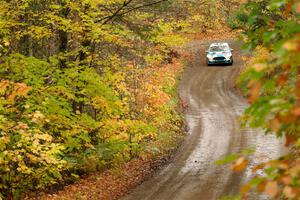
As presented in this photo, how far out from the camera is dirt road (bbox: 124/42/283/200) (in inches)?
517

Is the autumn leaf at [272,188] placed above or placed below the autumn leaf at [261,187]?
above

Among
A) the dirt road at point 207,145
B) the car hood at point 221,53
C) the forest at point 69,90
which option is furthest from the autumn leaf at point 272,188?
the car hood at point 221,53

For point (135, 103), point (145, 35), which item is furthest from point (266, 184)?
point (135, 103)

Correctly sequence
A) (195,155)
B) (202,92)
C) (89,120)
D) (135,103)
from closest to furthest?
1. (89,120)
2. (195,155)
3. (135,103)
4. (202,92)

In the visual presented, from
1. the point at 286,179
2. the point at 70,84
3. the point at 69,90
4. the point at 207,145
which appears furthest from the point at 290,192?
the point at 207,145

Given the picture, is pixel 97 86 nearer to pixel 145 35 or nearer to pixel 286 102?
pixel 145 35

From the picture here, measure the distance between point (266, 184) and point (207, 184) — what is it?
36.8 ft

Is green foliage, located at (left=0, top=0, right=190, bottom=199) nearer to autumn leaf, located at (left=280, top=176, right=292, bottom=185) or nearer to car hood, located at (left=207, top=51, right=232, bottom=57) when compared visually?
autumn leaf, located at (left=280, top=176, right=292, bottom=185)

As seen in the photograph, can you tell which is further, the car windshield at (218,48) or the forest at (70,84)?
the car windshield at (218,48)

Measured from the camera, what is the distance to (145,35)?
13898 millimetres

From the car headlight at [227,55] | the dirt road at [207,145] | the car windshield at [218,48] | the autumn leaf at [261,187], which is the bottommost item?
the dirt road at [207,145]

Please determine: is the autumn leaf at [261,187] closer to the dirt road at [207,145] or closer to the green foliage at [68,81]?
the dirt road at [207,145]

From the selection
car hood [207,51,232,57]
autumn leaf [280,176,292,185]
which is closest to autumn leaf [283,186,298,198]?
autumn leaf [280,176,292,185]

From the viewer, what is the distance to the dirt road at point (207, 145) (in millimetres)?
13141
